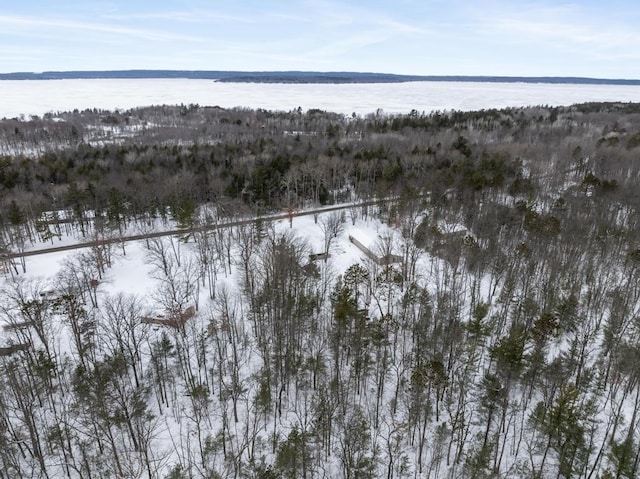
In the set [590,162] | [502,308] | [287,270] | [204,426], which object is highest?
[590,162]

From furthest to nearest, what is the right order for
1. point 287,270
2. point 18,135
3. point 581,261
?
1. point 18,135
2. point 581,261
3. point 287,270

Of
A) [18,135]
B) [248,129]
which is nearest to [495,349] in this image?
[248,129]

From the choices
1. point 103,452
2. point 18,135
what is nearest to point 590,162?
point 103,452

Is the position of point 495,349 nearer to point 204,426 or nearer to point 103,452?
point 204,426

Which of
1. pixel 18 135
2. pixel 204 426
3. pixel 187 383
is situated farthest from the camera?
pixel 18 135

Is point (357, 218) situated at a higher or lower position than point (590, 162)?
lower

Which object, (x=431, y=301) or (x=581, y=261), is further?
(x=581, y=261)
